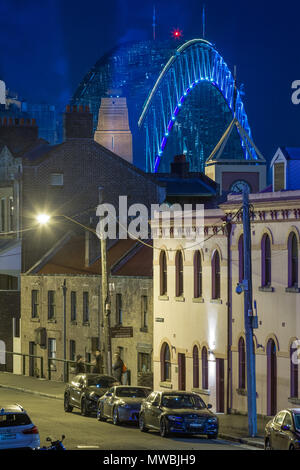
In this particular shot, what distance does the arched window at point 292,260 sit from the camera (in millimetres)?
44094

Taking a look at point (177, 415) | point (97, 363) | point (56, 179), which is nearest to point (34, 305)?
point (56, 179)

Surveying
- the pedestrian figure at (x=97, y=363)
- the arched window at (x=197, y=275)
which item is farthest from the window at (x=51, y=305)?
the arched window at (x=197, y=275)

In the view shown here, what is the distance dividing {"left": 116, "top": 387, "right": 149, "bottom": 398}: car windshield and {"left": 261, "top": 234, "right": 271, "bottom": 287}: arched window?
6660 mm

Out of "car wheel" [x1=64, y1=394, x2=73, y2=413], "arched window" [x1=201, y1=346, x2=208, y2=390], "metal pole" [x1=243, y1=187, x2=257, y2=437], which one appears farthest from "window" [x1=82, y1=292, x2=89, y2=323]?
"metal pole" [x1=243, y1=187, x2=257, y2=437]

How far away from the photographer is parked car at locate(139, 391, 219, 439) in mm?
37594

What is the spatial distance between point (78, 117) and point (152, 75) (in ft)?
242

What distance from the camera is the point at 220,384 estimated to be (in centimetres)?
4909

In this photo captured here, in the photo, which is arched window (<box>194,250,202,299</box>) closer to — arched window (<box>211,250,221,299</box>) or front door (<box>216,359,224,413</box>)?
arched window (<box>211,250,221,299</box>)

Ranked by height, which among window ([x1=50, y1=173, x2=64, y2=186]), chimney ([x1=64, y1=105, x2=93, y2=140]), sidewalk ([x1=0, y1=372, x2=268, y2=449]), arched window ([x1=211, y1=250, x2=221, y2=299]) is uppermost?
chimney ([x1=64, y1=105, x2=93, y2=140])

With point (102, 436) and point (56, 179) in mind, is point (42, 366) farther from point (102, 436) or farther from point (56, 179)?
point (102, 436)

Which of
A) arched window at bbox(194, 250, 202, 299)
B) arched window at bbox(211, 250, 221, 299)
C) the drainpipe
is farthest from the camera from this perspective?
arched window at bbox(194, 250, 202, 299)

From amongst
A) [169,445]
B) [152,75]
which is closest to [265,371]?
[169,445]

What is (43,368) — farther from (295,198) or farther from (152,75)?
(152,75)

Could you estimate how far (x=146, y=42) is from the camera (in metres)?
151
